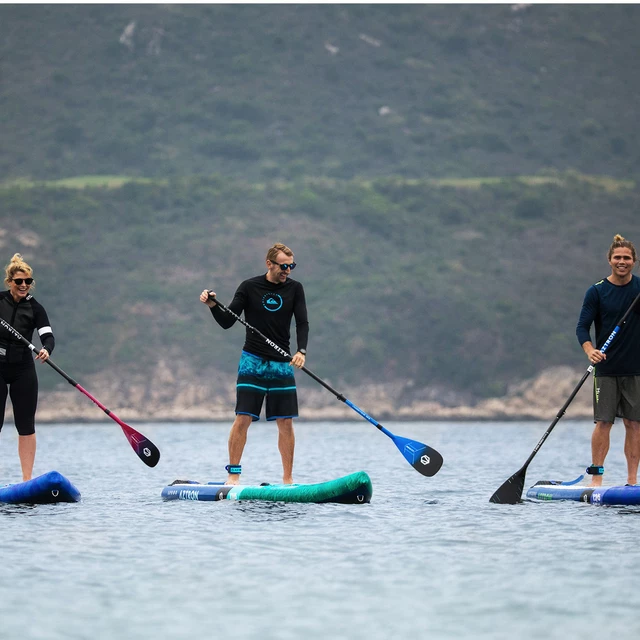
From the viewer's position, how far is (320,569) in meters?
9.55

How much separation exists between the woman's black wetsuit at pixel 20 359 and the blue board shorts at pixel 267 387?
1.93 m

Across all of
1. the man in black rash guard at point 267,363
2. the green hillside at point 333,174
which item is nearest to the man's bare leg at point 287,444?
the man in black rash guard at point 267,363

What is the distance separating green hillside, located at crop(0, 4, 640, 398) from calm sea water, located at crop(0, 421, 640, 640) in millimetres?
63630

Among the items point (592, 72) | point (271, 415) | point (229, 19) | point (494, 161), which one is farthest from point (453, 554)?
point (229, 19)

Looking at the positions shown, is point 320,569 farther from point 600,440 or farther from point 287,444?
point 600,440

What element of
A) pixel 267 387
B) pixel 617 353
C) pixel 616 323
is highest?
pixel 616 323

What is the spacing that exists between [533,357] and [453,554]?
225 feet

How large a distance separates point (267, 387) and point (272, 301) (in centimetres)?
86

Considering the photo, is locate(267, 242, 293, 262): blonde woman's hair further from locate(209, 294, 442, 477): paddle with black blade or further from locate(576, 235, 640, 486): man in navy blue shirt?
locate(576, 235, 640, 486): man in navy blue shirt

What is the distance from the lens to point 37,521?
12.3m

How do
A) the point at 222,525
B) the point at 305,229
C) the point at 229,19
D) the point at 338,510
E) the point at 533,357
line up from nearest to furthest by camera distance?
A: 1. the point at 222,525
2. the point at 338,510
3. the point at 533,357
4. the point at 305,229
5. the point at 229,19

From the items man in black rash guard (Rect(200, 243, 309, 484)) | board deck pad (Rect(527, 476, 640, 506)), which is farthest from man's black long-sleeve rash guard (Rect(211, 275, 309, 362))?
board deck pad (Rect(527, 476, 640, 506))

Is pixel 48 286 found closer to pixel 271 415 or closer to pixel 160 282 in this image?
pixel 160 282

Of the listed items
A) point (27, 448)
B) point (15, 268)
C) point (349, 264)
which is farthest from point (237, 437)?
point (349, 264)
